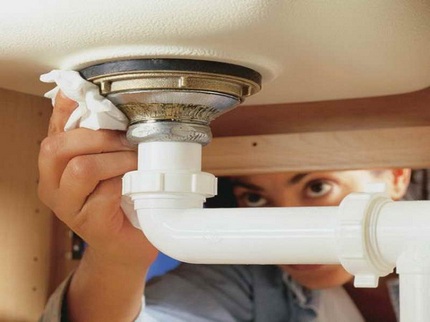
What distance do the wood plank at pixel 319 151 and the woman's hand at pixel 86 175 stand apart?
0.22 meters

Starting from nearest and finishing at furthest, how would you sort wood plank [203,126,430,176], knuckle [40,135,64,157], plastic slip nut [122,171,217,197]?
plastic slip nut [122,171,217,197] < knuckle [40,135,64,157] < wood plank [203,126,430,176]

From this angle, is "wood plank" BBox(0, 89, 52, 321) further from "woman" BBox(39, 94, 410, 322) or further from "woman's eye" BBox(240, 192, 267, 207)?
"woman's eye" BBox(240, 192, 267, 207)

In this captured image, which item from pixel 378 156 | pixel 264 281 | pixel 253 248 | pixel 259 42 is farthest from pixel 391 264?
pixel 264 281

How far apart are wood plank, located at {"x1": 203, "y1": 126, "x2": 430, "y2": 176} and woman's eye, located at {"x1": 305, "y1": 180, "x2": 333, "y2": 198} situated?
4cm

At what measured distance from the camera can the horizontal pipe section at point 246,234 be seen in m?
0.77

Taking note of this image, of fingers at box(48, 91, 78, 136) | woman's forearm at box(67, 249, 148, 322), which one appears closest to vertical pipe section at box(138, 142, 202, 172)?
fingers at box(48, 91, 78, 136)

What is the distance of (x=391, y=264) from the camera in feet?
2.47

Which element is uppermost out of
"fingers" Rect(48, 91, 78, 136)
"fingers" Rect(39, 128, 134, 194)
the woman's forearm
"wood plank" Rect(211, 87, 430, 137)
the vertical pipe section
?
"wood plank" Rect(211, 87, 430, 137)

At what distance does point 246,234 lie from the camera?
2.62 ft

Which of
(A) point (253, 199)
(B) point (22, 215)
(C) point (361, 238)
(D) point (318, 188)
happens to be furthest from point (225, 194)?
(C) point (361, 238)

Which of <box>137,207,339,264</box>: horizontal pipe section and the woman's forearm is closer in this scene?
<box>137,207,339,264</box>: horizontal pipe section

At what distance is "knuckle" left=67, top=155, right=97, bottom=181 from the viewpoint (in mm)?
926

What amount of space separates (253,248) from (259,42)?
0.20m

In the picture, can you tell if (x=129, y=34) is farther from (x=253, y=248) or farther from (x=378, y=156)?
(x=378, y=156)
